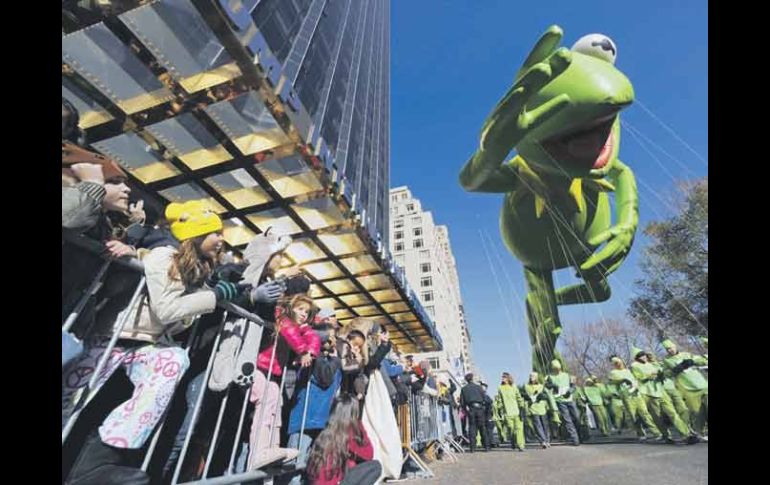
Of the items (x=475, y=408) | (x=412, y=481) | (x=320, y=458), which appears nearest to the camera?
(x=320, y=458)

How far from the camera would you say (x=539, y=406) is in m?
8.10

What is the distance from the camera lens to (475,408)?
25.5ft

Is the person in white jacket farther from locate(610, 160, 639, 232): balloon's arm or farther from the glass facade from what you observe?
locate(610, 160, 639, 232): balloon's arm

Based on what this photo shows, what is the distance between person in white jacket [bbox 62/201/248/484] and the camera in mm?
1363

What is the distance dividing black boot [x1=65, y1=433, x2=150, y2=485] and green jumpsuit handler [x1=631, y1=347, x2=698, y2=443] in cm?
707

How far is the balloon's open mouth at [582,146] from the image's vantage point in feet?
20.4

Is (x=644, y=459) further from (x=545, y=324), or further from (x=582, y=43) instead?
(x=582, y=43)

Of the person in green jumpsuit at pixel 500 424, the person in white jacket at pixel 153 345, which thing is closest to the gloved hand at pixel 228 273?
the person in white jacket at pixel 153 345

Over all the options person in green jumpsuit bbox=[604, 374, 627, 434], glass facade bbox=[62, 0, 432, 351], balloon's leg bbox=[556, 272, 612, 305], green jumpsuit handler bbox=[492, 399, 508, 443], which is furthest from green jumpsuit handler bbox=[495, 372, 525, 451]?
glass facade bbox=[62, 0, 432, 351]

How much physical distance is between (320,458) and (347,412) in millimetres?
438

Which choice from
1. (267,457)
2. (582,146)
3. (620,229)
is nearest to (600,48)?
(582,146)
